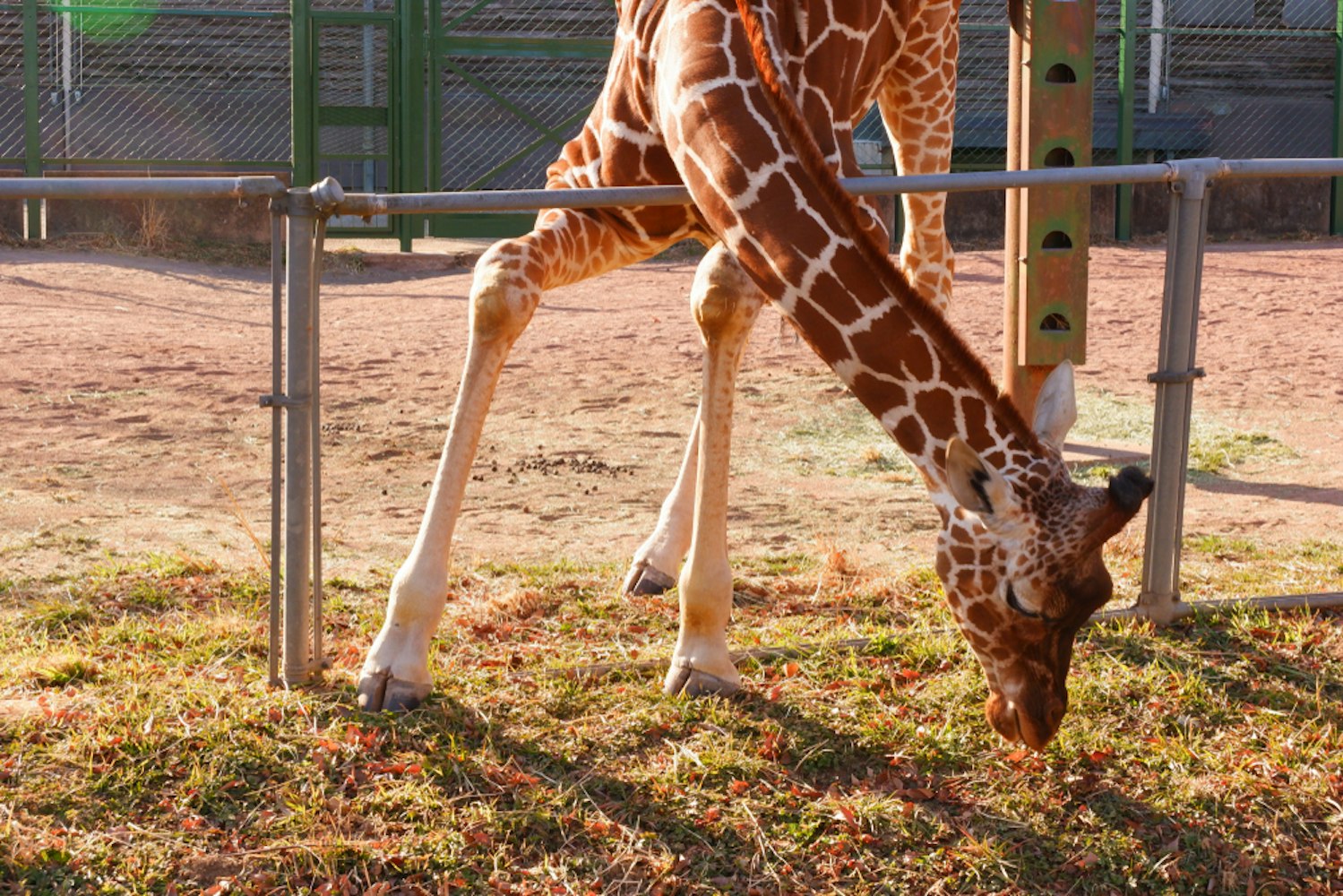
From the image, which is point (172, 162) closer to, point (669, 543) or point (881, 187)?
point (669, 543)

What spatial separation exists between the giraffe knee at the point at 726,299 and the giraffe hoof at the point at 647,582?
3.44 feet

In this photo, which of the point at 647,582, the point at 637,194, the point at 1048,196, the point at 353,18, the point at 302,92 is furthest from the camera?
the point at 353,18

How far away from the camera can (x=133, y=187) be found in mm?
3119

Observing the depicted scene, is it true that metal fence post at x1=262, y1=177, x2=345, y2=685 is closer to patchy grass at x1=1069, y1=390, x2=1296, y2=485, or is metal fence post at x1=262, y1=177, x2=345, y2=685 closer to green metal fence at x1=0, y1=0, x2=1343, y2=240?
patchy grass at x1=1069, y1=390, x2=1296, y2=485

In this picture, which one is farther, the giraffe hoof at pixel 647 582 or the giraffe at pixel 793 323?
the giraffe hoof at pixel 647 582

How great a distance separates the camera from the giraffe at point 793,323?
302 centimetres

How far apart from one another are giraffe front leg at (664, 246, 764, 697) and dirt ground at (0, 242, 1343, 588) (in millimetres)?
1213

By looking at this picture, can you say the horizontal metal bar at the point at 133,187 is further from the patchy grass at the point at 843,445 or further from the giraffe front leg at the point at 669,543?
the patchy grass at the point at 843,445

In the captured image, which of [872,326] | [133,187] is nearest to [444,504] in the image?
Result: [133,187]

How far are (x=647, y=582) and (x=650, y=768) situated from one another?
137 cm

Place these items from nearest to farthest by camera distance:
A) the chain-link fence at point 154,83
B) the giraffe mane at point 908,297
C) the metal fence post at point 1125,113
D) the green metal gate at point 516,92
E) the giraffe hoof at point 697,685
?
1. the giraffe mane at point 908,297
2. the giraffe hoof at point 697,685
3. the metal fence post at point 1125,113
4. the chain-link fence at point 154,83
5. the green metal gate at point 516,92

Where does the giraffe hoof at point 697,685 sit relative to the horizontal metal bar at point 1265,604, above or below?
below

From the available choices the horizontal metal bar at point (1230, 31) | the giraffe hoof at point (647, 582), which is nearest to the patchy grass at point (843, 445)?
the giraffe hoof at point (647, 582)

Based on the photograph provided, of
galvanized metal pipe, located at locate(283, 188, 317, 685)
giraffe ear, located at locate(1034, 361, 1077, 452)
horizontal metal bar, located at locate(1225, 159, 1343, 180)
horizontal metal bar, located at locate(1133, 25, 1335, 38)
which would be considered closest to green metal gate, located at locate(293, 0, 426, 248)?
horizontal metal bar, located at locate(1133, 25, 1335, 38)
